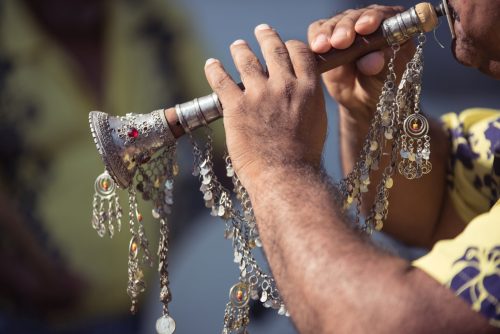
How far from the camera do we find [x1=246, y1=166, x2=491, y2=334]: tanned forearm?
102 centimetres

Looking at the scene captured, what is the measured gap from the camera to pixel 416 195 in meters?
1.79

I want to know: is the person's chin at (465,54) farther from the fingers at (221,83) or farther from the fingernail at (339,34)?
the fingers at (221,83)

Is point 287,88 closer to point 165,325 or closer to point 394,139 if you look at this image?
point 394,139

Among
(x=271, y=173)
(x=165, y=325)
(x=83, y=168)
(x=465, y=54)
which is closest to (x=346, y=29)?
(x=465, y=54)

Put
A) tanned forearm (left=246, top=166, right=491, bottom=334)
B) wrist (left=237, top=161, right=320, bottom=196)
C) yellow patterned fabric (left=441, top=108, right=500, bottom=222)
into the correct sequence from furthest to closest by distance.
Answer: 1. yellow patterned fabric (left=441, top=108, right=500, bottom=222)
2. wrist (left=237, top=161, right=320, bottom=196)
3. tanned forearm (left=246, top=166, right=491, bottom=334)

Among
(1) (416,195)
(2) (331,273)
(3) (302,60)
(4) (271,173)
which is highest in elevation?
(3) (302,60)

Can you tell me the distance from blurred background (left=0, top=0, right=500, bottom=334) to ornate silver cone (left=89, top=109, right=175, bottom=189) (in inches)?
50.6

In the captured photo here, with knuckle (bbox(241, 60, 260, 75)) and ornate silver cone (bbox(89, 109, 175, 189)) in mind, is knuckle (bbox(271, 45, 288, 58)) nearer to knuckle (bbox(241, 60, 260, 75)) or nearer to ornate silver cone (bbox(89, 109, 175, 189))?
knuckle (bbox(241, 60, 260, 75))

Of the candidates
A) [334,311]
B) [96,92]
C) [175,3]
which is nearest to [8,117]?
[96,92]

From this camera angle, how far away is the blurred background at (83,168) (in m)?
2.73

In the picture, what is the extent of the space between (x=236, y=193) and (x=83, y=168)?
4.80 ft

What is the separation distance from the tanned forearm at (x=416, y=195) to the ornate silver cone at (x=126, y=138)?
20.4 inches

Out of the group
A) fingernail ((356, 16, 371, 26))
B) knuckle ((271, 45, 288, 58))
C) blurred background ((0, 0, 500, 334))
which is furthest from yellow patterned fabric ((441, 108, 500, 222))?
blurred background ((0, 0, 500, 334))

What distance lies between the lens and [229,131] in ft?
4.24
